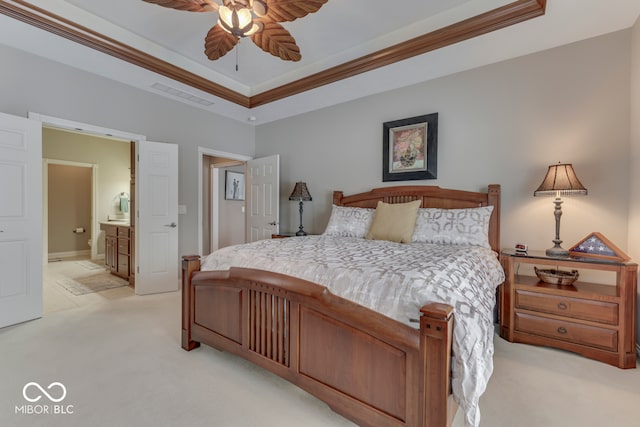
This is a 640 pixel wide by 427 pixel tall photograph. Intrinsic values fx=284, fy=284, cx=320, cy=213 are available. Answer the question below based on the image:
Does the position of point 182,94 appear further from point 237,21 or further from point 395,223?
point 395,223

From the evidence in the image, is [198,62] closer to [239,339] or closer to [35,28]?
[35,28]

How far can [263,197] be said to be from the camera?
4691 millimetres

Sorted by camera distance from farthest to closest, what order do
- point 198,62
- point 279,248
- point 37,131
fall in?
point 198,62 → point 37,131 → point 279,248

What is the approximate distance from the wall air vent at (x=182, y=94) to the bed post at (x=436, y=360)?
398 centimetres

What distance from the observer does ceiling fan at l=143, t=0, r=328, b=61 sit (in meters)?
1.96

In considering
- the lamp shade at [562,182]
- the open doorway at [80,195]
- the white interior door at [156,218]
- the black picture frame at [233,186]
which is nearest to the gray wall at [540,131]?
the lamp shade at [562,182]

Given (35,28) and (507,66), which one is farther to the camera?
(507,66)

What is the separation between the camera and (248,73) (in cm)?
383

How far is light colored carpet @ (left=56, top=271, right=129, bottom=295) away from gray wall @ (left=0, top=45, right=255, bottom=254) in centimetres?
114

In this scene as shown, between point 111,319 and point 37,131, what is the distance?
78.8 inches

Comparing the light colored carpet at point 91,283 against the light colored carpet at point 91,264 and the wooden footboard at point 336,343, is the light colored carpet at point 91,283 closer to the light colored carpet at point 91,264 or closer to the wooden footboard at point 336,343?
the light colored carpet at point 91,264

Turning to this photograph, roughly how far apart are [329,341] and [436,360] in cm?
55

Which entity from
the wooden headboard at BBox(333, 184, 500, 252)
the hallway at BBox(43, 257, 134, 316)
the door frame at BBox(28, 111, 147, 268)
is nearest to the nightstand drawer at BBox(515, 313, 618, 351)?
the wooden headboard at BBox(333, 184, 500, 252)

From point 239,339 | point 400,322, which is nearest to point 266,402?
point 239,339
